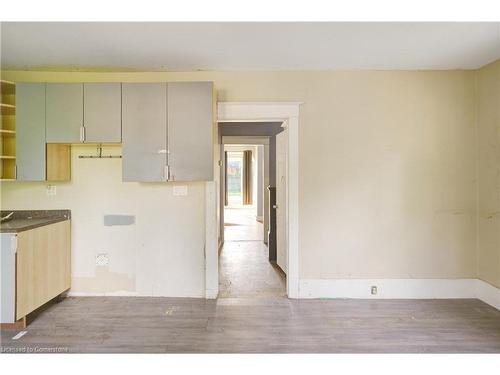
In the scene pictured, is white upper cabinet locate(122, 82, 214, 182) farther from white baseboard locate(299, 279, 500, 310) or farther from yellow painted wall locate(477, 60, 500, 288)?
yellow painted wall locate(477, 60, 500, 288)

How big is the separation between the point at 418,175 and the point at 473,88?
1125 millimetres

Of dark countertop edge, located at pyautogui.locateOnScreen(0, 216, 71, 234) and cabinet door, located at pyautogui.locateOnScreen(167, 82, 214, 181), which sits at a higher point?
cabinet door, located at pyautogui.locateOnScreen(167, 82, 214, 181)

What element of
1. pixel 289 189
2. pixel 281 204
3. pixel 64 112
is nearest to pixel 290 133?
pixel 289 189

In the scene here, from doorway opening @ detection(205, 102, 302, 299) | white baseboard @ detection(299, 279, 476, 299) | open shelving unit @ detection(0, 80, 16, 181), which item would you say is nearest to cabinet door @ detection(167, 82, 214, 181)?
doorway opening @ detection(205, 102, 302, 299)

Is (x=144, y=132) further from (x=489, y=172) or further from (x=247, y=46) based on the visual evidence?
(x=489, y=172)

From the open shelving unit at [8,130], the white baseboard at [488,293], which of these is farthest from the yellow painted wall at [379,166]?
the open shelving unit at [8,130]

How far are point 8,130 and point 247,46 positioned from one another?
2.66m

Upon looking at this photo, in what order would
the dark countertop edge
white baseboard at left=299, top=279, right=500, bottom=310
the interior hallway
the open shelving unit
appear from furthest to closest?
the interior hallway
white baseboard at left=299, top=279, right=500, bottom=310
the open shelving unit
the dark countertop edge

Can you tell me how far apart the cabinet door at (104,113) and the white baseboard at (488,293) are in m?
4.12

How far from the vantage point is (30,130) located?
116 inches

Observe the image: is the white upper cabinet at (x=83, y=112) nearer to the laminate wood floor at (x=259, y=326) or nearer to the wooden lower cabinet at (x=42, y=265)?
the wooden lower cabinet at (x=42, y=265)

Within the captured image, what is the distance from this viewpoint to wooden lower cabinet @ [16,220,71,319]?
2.58 m

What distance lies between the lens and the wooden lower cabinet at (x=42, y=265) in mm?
2580

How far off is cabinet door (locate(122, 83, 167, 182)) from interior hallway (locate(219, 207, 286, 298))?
5.36 feet
